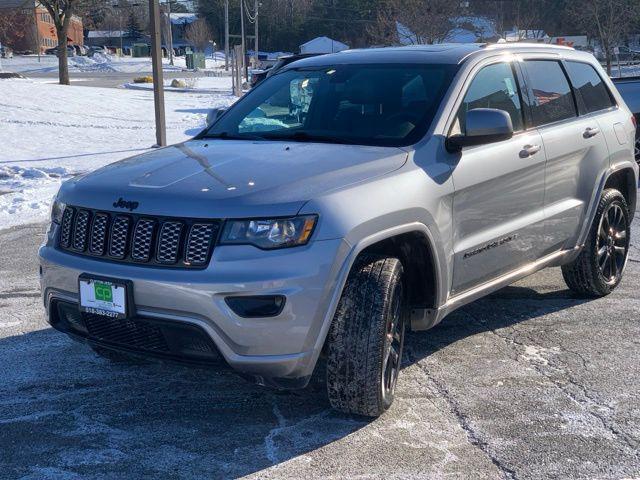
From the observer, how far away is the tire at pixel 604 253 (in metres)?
6.10

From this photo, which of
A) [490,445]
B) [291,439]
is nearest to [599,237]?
[490,445]

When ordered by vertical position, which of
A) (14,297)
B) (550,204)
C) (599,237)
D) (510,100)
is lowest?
(14,297)

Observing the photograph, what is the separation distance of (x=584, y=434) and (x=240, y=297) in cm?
178

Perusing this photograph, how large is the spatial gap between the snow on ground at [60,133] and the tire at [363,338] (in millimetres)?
6397

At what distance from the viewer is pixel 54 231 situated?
14.5ft

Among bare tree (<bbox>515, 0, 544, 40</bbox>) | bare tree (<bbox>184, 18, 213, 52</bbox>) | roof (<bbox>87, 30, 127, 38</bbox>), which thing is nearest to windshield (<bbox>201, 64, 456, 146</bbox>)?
bare tree (<bbox>515, 0, 544, 40</bbox>)

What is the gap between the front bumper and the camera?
12.0 ft

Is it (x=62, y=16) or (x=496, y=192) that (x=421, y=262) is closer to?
(x=496, y=192)

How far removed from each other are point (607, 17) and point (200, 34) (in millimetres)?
62399

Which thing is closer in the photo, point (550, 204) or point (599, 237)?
point (550, 204)

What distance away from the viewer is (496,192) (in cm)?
490

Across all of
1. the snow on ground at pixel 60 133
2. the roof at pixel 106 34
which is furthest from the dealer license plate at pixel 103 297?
the roof at pixel 106 34

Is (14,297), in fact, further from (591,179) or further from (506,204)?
(591,179)

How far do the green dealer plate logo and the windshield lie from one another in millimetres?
1483
